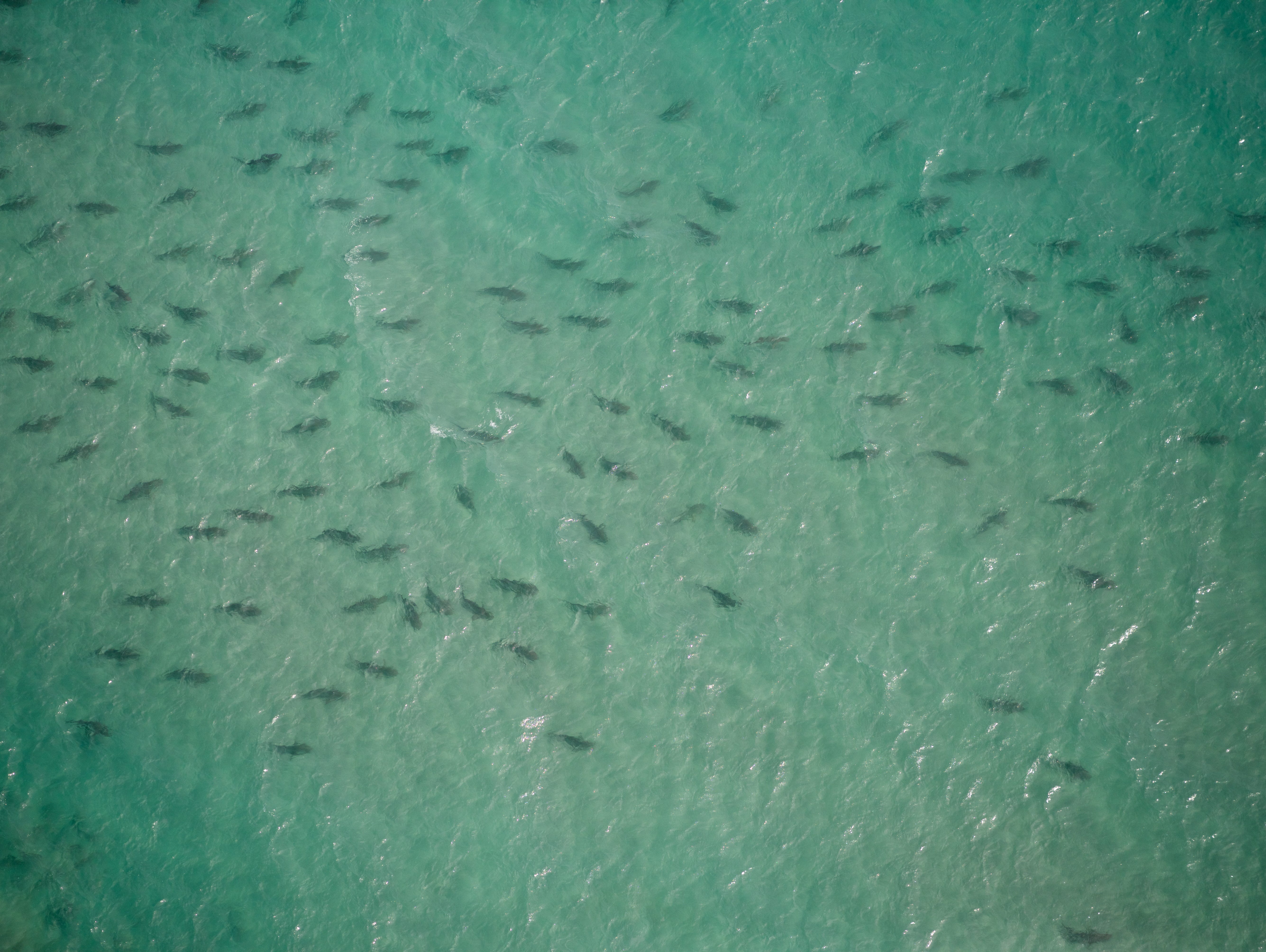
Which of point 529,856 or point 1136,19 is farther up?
point 1136,19

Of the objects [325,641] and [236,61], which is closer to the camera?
[325,641]

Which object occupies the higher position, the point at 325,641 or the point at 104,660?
the point at 325,641

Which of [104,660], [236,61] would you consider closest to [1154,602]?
[104,660]

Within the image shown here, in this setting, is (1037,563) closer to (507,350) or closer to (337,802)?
(507,350)

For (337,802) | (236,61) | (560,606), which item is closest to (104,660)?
(337,802)

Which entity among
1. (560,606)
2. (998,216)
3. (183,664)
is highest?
(998,216)

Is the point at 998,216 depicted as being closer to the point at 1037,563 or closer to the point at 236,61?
the point at 1037,563
